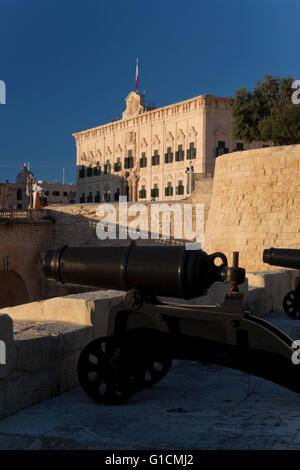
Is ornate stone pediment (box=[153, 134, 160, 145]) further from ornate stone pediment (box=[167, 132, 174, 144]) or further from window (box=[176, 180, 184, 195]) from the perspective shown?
window (box=[176, 180, 184, 195])

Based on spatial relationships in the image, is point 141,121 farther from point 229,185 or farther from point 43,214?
point 229,185

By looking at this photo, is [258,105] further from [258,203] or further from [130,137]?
[130,137]

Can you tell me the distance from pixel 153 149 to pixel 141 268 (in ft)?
137

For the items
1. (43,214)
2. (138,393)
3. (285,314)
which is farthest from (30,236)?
(138,393)

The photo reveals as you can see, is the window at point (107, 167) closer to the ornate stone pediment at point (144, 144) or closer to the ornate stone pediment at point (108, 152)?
the ornate stone pediment at point (108, 152)

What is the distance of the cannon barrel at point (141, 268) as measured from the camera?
3229 millimetres

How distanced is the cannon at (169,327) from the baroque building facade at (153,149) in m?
30.5

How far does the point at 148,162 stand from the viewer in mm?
44969

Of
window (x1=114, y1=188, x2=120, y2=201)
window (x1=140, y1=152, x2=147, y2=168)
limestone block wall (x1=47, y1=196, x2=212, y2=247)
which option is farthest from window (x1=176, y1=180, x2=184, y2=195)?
limestone block wall (x1=47, y1=196, x2=212, y2=247)

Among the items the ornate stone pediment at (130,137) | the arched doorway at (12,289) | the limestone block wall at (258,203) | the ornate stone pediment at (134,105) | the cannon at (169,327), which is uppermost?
the ornate stone pediment at (134,105)

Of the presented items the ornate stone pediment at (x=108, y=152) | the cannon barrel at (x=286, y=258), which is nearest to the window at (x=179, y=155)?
the ornate stone pediment at (x=108, y=152)

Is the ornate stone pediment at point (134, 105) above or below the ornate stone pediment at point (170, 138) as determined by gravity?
above

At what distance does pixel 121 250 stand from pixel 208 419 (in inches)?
48.6

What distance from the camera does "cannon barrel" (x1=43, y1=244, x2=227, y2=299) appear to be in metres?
3.23
